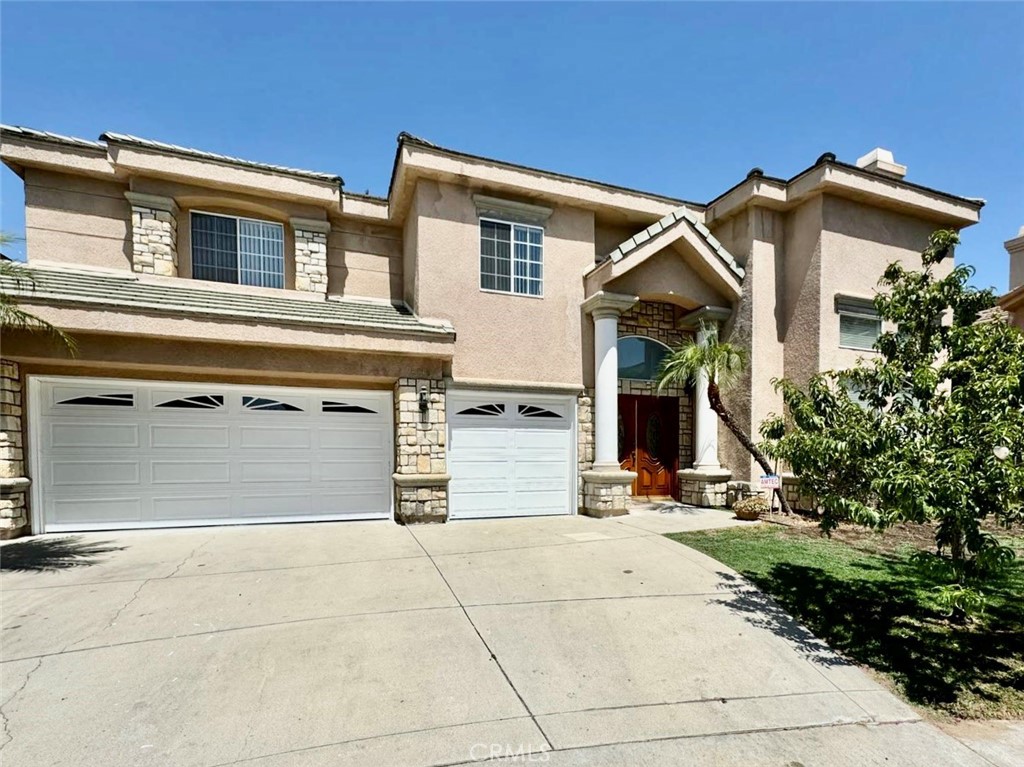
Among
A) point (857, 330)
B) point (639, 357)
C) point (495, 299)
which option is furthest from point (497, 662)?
point (857, 330)

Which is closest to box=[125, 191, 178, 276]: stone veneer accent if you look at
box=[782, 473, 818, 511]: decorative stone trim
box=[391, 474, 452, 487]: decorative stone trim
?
box=[391, 474, 452, 487]: decorative stone trim

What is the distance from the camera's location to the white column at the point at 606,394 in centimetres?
1041

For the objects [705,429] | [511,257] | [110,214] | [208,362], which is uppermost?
[110,214]

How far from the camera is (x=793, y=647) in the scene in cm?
459

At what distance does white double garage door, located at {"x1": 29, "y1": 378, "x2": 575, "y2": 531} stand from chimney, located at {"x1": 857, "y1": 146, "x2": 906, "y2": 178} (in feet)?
33.0

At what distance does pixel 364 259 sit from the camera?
1134 cm

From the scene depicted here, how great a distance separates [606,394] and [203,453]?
8.23m

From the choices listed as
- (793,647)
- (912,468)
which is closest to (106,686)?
(793,647)

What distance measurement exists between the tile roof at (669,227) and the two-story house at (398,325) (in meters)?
0.07

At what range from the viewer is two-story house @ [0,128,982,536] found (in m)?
8.33

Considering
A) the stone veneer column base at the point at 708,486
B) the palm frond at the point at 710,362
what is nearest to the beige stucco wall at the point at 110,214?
the palm frond at the point at 710,362

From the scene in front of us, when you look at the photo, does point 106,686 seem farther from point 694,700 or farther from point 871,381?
point 871,381

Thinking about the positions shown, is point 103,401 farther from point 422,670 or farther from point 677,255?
point 677,255

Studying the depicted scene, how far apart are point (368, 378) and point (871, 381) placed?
8.00m
